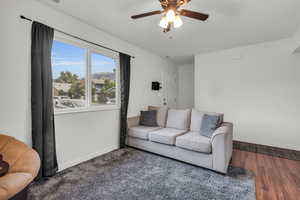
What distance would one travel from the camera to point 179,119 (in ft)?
11.2

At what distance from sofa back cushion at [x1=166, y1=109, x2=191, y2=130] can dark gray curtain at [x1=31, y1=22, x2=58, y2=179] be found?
7.64 ft

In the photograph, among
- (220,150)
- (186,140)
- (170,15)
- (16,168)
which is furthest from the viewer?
(186,140)

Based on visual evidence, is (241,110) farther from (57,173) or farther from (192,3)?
(57,173)

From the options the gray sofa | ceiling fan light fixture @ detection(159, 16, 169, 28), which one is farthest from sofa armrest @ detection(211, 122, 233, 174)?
ceiling fan light fixture @ detection(159, 16, 169, 28)

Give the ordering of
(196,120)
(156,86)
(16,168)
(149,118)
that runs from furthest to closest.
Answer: (156,86) < (149,118) < (196,120) < (16,168)

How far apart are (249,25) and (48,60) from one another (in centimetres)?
348

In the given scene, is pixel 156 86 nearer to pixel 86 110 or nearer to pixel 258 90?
pixel 86 110

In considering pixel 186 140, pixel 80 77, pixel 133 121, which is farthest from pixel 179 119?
pixel 80 77

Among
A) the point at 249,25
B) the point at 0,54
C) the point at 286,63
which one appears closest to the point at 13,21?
the point at 0,54

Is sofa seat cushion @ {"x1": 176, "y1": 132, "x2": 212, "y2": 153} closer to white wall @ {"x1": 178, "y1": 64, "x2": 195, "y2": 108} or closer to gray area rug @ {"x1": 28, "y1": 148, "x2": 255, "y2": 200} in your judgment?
gray area rug @ {"x1": 28, "y1": 148, "x2": 255, "y2": 200}

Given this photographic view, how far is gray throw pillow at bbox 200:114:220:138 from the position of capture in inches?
106

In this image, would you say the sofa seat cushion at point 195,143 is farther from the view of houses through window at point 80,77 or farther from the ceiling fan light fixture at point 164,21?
the ceiling fan light fixture at point 164,21

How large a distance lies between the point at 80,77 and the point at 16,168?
5.73 ft

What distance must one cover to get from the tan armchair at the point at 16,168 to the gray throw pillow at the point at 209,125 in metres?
2.48
